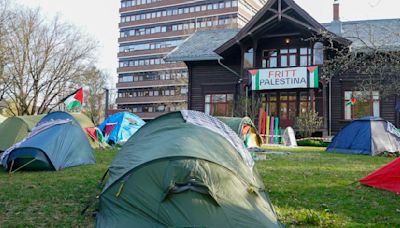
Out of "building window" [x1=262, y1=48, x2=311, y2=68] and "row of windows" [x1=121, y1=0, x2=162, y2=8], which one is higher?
"row of windows" [x1=121, y1=0, x2=162, y2=8]

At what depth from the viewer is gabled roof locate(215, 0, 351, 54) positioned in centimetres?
2165

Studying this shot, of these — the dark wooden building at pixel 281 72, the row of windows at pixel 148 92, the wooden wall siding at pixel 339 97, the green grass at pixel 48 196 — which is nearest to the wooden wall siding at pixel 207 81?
the dark wooden building at pixel 281 72

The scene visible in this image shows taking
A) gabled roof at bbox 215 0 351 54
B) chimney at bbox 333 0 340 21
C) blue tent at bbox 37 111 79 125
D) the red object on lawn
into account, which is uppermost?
chimney at bbox 333 0 340 21

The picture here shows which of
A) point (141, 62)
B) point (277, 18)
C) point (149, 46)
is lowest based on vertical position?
point (277, 18)

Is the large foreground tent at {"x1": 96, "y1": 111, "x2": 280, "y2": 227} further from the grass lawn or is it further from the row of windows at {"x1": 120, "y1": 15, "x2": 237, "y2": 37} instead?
the row of windows at {"x1": 120, "y1": 15, "x2": 237, "y2": 37}

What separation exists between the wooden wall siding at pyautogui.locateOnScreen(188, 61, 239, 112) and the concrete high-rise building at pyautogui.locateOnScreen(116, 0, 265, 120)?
34283mm

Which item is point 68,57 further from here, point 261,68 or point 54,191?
point 54,191

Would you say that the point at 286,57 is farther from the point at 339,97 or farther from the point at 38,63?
the point at 38,63

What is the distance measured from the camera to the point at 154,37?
68.8 meters

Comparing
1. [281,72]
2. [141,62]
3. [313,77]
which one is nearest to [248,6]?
[141,62]

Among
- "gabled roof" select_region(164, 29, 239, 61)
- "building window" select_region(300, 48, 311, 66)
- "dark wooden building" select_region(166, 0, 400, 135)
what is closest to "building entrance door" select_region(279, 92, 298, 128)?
"dark wooden building" select_region(166, 0, 400, 135)

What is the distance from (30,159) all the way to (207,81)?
57.5 feet

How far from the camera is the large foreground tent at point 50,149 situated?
8562mm

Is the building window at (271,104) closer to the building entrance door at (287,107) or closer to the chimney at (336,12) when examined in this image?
the building entrance door at (287,107)
